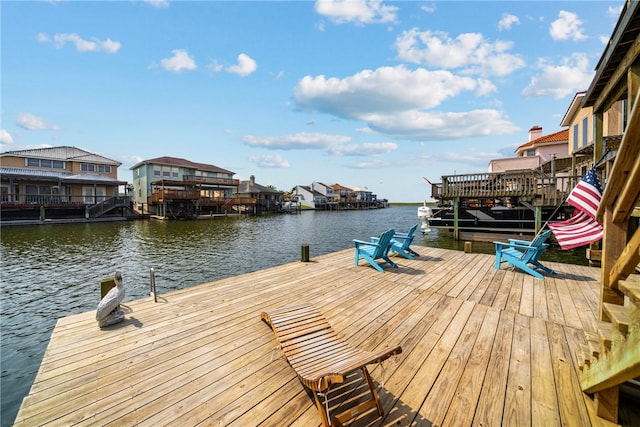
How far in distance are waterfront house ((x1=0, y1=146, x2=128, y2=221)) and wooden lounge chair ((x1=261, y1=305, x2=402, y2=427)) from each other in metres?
39.0

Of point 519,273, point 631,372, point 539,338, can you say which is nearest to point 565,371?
point 539,338

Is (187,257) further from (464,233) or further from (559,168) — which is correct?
(559,168)

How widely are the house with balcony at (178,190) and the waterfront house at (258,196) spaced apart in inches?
192

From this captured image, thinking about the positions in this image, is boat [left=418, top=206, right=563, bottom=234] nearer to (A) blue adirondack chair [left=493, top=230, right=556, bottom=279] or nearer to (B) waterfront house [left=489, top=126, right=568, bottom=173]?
(B) waterfront house [left=489, top=126, right=568, bottom=173]

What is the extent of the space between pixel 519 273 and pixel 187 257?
14906mm

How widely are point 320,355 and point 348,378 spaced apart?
0.47 m

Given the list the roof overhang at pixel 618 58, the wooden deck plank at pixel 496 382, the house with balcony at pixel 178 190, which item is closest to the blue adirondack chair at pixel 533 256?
the roof overhang at pixel 618 58

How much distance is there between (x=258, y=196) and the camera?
2266 inches

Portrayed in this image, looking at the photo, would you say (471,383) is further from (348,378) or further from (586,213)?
(586,213)

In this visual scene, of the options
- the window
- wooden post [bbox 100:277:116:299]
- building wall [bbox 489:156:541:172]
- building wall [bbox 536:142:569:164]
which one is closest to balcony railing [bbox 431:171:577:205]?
building wall [bbox 489:156:541:172]

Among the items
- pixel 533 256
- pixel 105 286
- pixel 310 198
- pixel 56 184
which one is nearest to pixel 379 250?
pixel 533 256

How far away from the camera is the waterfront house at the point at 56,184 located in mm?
29859

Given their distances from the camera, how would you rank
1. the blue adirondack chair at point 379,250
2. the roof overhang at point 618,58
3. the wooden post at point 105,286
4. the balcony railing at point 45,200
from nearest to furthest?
the roof overhang at point 618,58 < the wooden post at point 105,286 < the blue adirondack chair at point 379,250 < the balcony railing at point 45,200

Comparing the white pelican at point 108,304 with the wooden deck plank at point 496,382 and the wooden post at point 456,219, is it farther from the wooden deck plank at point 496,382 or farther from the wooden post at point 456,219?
the wooden post at point 456,219
